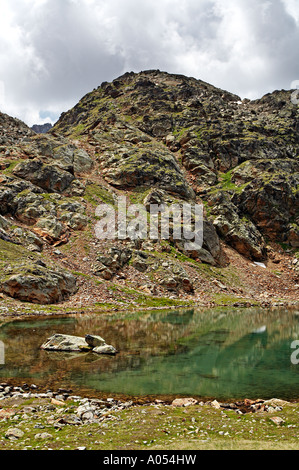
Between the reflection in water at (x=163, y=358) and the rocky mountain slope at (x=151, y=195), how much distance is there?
1460 centimetres

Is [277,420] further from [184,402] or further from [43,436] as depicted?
[43,436]

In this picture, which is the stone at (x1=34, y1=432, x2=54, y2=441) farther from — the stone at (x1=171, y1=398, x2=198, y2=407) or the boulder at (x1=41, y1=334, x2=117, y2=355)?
the boulder at (x1=41, y1=334, x2=117, y2=355)

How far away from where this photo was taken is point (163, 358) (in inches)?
1027

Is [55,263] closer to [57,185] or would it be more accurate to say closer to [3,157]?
[57,185]

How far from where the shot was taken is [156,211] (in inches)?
3750

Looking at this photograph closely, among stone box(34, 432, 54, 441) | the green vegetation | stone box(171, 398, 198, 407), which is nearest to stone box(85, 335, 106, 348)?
the green vegetation

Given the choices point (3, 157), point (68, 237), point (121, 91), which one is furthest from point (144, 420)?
point (121, 91)

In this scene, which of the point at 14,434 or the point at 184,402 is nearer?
the point at 14,434

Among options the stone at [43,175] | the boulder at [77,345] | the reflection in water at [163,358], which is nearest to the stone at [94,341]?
the boulder at [77,345]

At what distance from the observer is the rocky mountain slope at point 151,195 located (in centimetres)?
6016

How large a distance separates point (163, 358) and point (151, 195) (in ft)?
251

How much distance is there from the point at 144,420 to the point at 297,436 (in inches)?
238

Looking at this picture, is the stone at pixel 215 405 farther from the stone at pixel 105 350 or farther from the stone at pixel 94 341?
the stone at pixel 94 341

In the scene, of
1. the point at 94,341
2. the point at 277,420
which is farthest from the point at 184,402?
the point at 94,341
